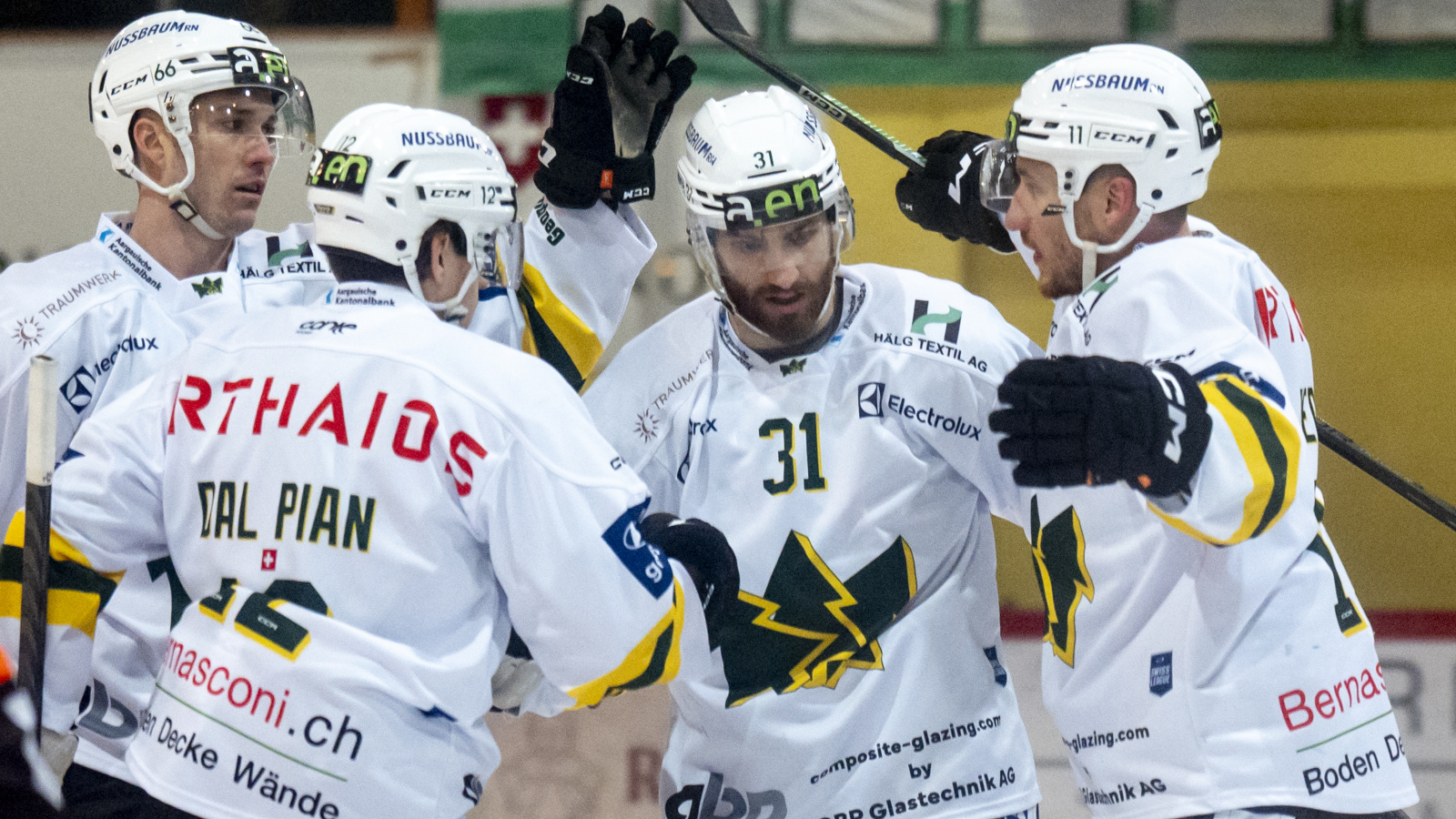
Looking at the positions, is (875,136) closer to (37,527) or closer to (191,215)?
(191,215)

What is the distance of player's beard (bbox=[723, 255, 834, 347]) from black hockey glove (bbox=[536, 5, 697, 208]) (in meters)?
0.36

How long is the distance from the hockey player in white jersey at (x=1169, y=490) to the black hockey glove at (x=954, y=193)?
39 centimetres

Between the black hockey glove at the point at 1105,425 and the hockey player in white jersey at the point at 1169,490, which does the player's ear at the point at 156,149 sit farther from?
the black hockey glove at the point at 1105,425

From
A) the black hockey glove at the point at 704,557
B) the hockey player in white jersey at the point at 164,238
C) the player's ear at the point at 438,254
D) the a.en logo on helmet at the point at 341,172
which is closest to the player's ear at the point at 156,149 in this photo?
the hockey player in white jersey at the point at 164,238

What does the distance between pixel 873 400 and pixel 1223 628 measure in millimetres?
695

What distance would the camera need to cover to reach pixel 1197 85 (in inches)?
86.6

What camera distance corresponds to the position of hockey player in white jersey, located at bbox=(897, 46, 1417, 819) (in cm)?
174

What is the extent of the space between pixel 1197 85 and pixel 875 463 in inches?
30.3

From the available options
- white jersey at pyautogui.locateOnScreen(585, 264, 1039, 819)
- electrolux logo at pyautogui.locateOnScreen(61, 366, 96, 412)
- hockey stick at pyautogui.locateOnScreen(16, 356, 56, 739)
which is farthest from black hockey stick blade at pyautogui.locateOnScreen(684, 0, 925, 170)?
hockey stick at pyautogui.locateOnScreen(16, 356, 56, 739)

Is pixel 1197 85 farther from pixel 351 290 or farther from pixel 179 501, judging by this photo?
pixel 179 501

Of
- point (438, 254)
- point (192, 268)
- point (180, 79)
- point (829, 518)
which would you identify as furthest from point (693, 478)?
point (180, 79)

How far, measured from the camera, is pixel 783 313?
97.1 inches

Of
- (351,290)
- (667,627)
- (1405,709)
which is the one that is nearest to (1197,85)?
(667,627)

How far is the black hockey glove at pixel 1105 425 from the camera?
171cm
